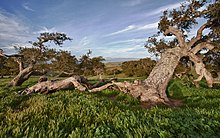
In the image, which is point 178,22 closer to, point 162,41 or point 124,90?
point 124,90

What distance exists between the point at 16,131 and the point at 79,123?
5.24 ft

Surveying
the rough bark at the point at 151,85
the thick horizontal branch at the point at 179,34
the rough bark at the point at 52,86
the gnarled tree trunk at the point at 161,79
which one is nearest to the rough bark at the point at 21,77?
the rough bark at the point at 52,86

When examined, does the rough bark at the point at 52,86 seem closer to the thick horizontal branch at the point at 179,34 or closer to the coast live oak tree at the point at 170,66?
the coast live oak tree at the point at 170,66

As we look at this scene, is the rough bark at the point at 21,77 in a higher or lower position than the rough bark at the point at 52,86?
higher

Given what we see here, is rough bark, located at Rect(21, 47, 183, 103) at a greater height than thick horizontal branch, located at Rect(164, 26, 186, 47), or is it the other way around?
thick horizontal branch, located at Rect(164, 26, 186, 47)

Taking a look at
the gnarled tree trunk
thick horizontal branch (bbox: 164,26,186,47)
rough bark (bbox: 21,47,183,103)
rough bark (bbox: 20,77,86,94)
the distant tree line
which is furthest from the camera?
the distant tree line

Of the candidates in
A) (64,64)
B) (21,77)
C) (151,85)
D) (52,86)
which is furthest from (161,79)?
(64,64)

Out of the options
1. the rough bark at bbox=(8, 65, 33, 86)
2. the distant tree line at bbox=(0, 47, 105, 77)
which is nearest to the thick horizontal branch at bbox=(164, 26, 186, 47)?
the rough bark at bbox=(8, 65, 33, 86)

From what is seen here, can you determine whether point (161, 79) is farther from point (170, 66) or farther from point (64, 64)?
point (64, 64)

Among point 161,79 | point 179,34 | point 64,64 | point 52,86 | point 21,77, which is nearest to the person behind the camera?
point 161,79

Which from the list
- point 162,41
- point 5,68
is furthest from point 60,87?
point 5,68

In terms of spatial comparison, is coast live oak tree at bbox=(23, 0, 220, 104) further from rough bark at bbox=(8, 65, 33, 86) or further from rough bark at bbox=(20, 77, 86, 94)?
rough bark at bbox=(8, 65, 33, 86)

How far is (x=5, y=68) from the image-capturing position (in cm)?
4934

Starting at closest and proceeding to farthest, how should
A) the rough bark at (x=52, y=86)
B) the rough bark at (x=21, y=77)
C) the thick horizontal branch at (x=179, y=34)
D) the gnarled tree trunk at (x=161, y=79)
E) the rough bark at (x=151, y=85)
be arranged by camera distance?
the gnarled tree trunk at (x=161, y=79), the rough bark at (x=151, y=85), the rough bark at (x=52, y=86), the thick horizontal branch at (x=179, y=34), the rough bark at (x=21, y=77)
